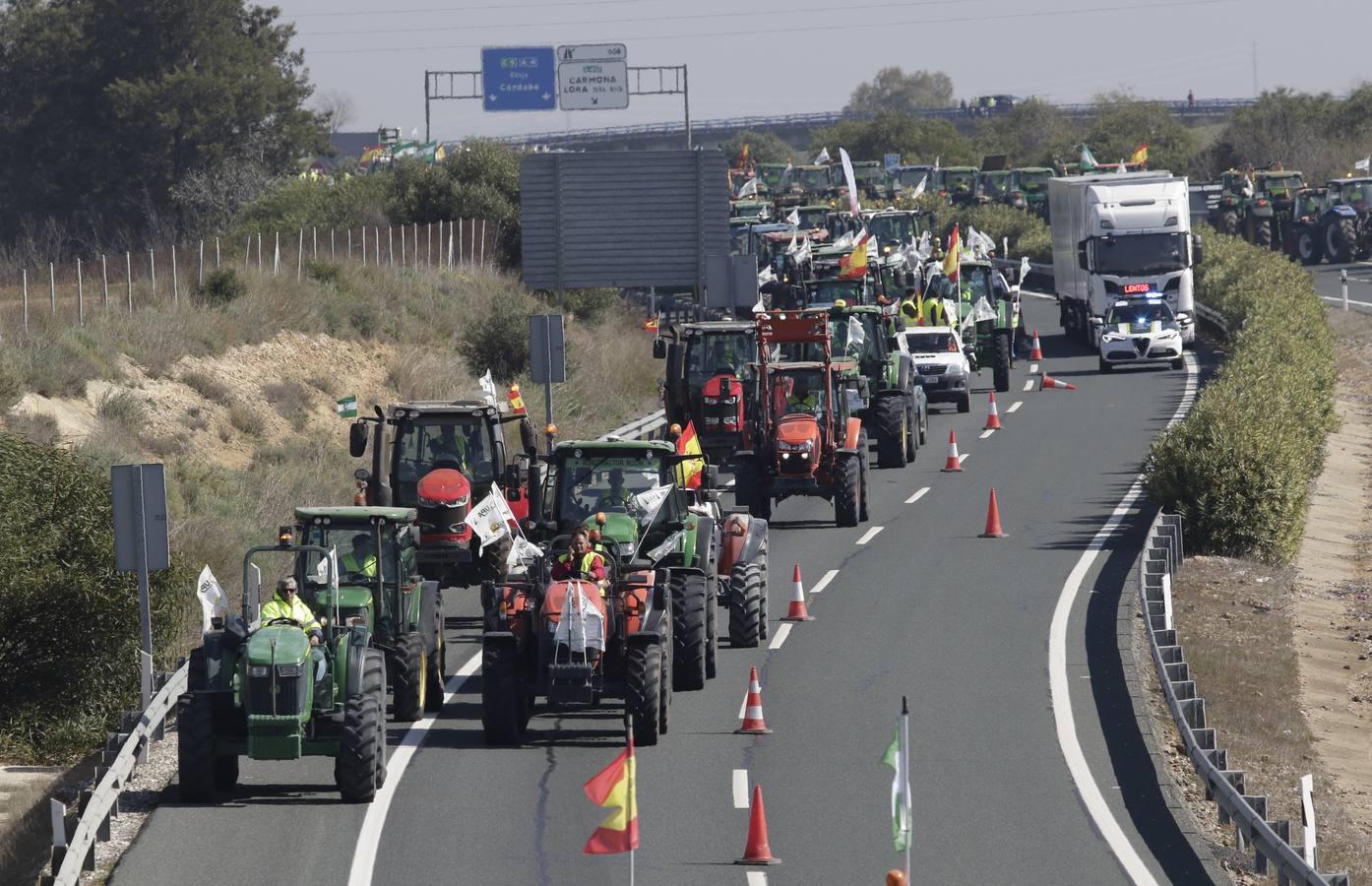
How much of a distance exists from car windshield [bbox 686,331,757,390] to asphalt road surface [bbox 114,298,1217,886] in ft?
22.2

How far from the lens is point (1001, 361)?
4472 centimetres

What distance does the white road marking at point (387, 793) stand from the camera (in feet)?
47.3

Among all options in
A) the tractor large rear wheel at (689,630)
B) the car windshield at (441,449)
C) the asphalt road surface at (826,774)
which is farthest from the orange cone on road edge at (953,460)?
the tractor large rear wheel at (689,630)

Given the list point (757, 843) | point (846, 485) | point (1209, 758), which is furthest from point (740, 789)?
point (846, 485)

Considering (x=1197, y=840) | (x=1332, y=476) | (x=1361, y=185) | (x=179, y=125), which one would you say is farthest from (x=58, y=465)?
(x=1361, y=185)

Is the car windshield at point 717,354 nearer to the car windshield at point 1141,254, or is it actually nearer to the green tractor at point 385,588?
the green tractor at point 385,588

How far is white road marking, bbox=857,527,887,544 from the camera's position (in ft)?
93.3

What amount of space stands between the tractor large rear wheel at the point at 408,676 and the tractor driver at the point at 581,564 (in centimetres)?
143

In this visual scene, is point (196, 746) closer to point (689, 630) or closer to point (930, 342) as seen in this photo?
point (689, 630)

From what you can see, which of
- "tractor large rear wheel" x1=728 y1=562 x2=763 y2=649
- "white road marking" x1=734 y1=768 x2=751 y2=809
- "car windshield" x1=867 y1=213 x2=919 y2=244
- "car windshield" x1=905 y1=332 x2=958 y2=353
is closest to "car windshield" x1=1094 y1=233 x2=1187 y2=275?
"car windshield" x1=905 y1=332 x2=958 y2=353

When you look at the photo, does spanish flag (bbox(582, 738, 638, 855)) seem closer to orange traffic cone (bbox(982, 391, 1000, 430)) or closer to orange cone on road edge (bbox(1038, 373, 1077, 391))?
orange traffic cone (bbox(982, 391, 1000, 430))

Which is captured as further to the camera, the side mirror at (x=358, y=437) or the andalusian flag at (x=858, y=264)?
the andalusian flag at (x=858, y=264)

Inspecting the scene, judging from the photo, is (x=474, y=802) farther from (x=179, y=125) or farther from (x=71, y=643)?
(x=179, y=125)

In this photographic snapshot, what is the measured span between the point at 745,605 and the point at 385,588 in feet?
15.1
